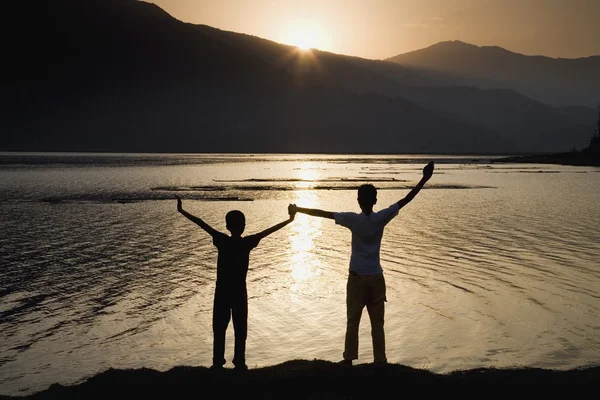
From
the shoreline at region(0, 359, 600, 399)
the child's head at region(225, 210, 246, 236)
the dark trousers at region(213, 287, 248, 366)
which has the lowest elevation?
the shoreline at region(0, 359, 600, 399)

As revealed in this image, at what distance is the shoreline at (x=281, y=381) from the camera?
766 centimetres

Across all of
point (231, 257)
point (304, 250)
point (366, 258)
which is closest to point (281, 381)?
point (231, 257)

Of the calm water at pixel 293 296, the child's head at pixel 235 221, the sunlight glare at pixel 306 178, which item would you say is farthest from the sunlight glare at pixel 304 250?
the sunlight glare at pixel 306 178

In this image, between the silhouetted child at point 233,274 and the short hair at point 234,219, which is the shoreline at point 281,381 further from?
the short hair at point 234,219

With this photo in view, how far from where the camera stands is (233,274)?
27.3 feet

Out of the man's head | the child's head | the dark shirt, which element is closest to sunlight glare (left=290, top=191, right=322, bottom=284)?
the dark shirt

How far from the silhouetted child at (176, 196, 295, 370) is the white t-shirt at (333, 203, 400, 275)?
0.81 m

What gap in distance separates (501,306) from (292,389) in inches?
343

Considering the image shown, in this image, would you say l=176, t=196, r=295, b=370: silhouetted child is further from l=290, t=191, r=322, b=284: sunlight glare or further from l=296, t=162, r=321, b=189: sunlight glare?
l=296, t=162, r=321, b=189: sunlight glare

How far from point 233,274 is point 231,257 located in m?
0.25

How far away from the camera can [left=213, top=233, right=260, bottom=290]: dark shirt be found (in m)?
8.24

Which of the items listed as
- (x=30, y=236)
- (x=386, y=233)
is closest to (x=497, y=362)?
(x=386, y=233)

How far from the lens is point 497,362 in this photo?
1084cm

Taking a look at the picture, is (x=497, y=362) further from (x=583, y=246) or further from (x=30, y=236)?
(x=30, y=236)
